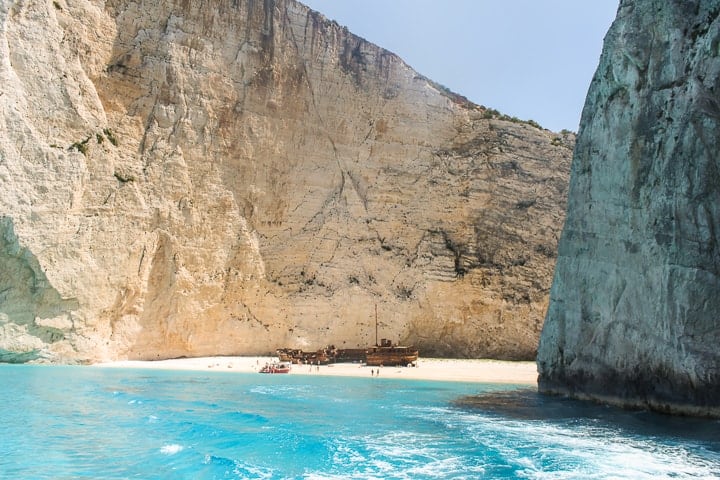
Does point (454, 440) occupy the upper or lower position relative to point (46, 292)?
lower

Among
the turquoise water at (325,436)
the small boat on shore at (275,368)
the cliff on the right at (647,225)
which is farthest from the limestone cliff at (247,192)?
the cliff on the right at (647,225)

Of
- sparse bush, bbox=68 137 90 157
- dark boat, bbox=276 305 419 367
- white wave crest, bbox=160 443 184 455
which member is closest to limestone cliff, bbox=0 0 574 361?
sparse bush, bbox=68 137 90 157

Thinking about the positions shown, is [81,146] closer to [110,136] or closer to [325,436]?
[110,136]

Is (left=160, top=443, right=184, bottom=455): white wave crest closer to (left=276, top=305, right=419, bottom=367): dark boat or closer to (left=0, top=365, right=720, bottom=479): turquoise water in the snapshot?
(left=0, top=365, right=720, bottom=479): turquoise water


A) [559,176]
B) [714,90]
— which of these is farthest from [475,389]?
[559,176]

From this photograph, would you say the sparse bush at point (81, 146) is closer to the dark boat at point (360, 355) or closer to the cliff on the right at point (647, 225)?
the dark boat at point (360, 355)

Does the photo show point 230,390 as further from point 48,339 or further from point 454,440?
point 48,339

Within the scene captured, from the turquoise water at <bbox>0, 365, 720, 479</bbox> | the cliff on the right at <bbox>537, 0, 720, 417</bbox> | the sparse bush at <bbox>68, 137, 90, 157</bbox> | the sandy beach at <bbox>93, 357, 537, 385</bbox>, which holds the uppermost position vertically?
the sparse bush at <bbox>68, 137, 90, 157</bbox>
